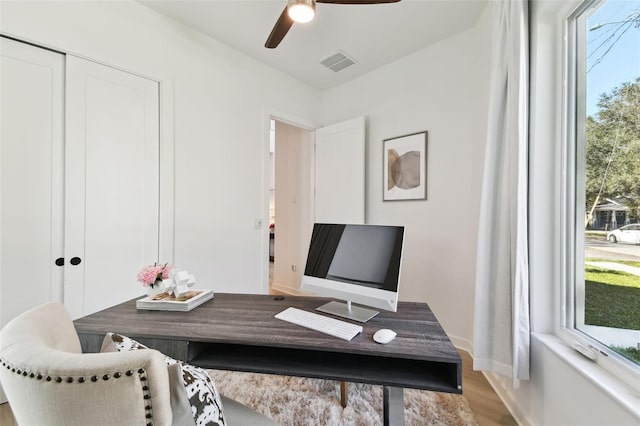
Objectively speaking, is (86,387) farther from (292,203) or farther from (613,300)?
(292,203)

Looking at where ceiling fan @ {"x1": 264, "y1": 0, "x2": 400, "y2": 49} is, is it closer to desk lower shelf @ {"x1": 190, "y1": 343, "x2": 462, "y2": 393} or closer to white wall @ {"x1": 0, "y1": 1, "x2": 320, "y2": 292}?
white wall @ {"x1": 0, "y1": 1, "x2": 320, "y2": 292}

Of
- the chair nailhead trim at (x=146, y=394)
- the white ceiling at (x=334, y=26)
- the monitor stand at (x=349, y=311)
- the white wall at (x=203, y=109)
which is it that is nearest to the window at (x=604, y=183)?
the monitor stand at (x=349, y=311)

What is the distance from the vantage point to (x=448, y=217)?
2.40 meters

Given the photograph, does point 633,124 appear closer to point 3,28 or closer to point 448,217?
point 448,217

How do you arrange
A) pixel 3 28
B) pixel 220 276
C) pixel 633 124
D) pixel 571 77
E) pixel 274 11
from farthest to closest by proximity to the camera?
pixel 220 276 < pixel 274 11 < pixel 3 28 < pixel 571 77 < pixel 633 124

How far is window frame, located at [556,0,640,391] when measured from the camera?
130cm

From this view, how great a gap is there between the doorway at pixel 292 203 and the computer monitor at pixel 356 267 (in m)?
2.16

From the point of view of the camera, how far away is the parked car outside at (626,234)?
101 centimetres

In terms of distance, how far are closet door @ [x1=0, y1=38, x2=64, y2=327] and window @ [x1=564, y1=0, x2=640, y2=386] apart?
3008 millimetres

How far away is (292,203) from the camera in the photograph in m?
3.91

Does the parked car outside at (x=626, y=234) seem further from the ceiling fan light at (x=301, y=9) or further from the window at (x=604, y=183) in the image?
the ceiling fan light at (x=301, y=9)

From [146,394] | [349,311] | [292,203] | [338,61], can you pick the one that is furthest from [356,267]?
[292,203]

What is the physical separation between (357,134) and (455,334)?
7.31 feet

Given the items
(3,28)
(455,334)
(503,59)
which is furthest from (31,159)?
(455,334)
